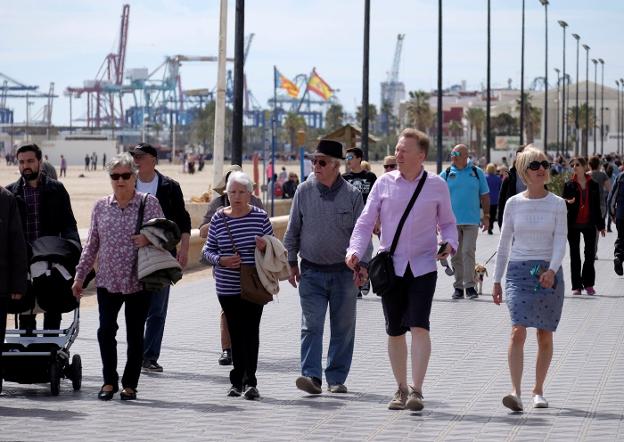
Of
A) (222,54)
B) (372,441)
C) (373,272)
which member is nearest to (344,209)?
(373,272)

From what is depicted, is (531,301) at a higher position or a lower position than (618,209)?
Result: lower

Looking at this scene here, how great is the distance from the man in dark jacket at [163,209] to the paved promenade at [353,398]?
20 centimetres

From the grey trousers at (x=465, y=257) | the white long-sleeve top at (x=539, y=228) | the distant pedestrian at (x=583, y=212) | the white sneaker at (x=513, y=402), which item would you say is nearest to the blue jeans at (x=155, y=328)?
the white long-sleeve top at (x=539, y=228)

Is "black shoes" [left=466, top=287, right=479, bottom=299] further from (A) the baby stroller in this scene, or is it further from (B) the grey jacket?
(A) the baby stroller

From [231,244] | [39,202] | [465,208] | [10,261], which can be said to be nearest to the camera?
[10,261]

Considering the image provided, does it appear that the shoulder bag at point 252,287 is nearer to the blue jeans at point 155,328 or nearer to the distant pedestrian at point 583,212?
the blue jeans at point 155,328

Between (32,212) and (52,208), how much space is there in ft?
0.45

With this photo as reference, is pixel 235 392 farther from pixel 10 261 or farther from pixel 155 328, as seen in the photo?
pixel 10 261

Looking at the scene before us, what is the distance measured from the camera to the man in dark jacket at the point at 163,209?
1109 centimetres

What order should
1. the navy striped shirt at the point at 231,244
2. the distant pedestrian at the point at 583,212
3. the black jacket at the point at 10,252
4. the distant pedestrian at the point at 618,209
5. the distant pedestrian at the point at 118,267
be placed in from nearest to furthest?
the black jacket at the point at 10,252
the distant pedestrian at the point at 118,267
the navy striped shirt at the point at 231,244
the distant pedestrian at the point at 618,209
the distant pedestrian at the point at 583,212

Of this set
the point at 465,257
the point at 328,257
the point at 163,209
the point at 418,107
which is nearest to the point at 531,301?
the point at 328,257

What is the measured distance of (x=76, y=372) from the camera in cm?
994

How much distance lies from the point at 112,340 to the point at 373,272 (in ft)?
5.91

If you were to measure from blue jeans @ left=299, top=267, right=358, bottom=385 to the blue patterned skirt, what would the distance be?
1321mm
